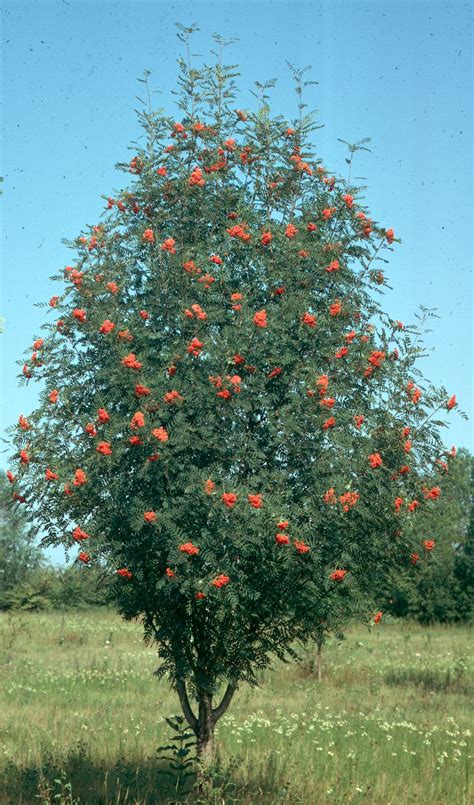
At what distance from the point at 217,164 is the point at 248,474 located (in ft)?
10.8

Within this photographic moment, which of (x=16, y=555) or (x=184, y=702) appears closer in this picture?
(x=184, y=702)

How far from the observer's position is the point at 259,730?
1384 centimetres

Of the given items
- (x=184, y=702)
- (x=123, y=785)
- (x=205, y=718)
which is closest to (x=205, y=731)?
(x=205, y=718)

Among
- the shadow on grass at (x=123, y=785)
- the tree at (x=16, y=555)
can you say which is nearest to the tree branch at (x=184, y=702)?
the shadow on grass at (x=123, y=785)

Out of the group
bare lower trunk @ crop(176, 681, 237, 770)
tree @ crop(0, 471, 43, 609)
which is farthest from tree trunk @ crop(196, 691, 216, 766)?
tree @ crop(0, 471, 43, 609)


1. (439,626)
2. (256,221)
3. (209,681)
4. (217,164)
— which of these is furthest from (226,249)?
(439,626)

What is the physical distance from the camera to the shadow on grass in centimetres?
943

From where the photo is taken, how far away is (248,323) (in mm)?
8469

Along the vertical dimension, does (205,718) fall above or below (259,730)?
above

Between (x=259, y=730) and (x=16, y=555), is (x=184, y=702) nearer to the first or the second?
(x=259, y=730)

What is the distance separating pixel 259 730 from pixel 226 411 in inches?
293

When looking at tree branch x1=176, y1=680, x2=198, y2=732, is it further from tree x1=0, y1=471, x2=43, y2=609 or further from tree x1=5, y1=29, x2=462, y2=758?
tree x1=0, y1=471, x2=43, y2=609

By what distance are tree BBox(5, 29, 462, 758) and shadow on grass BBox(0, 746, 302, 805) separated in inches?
24.3

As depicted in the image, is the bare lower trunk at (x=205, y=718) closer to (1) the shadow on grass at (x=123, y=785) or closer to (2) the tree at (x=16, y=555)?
(1) the shadow on grass at (x=123, y=785)
